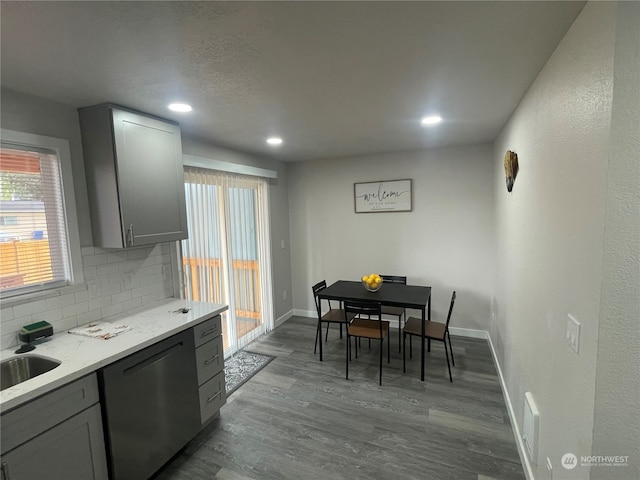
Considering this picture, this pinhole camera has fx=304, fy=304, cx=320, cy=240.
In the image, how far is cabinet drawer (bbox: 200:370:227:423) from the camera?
2.30 m

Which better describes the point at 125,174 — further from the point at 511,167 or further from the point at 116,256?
the point at 511,167

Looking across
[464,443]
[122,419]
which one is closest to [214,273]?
[122,419]

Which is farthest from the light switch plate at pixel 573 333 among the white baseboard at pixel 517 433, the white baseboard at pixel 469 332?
the white baseboard at pixel 469 332

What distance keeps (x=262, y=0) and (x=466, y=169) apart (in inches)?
131

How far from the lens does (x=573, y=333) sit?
1.21 m

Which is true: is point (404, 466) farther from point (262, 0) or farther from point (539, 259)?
point (262, 0)

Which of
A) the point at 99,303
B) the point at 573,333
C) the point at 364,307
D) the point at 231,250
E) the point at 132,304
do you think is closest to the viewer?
the point at 573,333

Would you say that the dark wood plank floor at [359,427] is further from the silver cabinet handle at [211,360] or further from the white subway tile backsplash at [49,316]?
the white subway tile backsplash at [49,316]

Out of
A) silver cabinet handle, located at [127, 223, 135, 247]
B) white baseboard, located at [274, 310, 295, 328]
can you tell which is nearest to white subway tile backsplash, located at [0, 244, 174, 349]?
silver cabinet handle, located at [127, 223, 135, 247]

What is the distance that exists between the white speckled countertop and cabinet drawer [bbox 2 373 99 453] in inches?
1.6

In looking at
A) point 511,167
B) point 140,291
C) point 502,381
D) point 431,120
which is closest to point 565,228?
point 511,167

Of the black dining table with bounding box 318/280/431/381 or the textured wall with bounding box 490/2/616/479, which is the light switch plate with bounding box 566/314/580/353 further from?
the black dining table with bounding box 318/280/431/381

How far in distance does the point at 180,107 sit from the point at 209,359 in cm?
189

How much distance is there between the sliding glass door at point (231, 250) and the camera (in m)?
3.06
